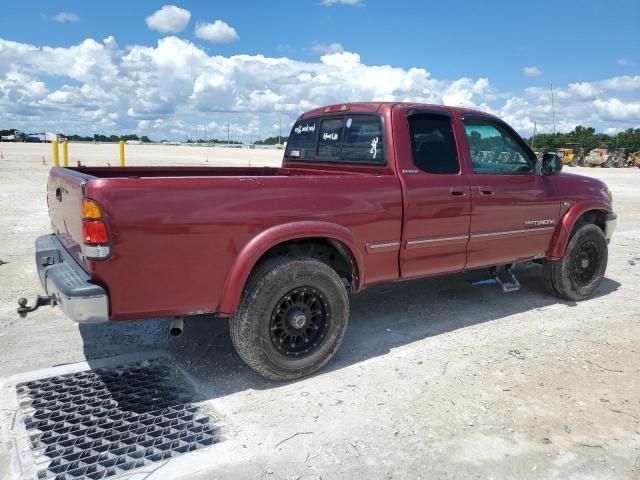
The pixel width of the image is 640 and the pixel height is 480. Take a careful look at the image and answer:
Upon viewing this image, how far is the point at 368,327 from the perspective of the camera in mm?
4938

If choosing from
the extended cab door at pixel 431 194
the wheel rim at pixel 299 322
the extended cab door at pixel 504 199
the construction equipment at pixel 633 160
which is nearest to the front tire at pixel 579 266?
the extended cab door at pixel 504 199

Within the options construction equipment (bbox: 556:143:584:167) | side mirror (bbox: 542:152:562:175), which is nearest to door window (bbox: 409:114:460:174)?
side mirror (bbox: 542:152:562:175)

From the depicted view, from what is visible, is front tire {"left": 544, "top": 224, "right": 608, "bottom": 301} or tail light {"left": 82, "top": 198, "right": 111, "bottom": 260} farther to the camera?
front tire {"left": 544, "top": 224, "right": 608, "bottom": 301}

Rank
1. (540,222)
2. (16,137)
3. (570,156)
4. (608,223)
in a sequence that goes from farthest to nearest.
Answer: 1. (16,137)
2. (570,156)
3. (608,223)
4. (540,222)

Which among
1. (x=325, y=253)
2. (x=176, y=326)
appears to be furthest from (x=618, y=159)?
(x=176, y=326)

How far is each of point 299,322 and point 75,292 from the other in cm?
149

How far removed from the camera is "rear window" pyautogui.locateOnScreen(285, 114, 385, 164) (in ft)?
14.7

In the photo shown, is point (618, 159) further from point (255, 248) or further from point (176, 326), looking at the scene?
point (176, 326)

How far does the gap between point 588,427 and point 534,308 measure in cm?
245

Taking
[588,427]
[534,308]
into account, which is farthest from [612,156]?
[588,427]

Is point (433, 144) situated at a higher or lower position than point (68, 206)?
higher

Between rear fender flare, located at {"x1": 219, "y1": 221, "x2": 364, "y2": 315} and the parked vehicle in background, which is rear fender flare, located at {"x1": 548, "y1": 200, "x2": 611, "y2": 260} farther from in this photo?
the parked vehicle in background

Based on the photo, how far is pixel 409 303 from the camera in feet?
18.5

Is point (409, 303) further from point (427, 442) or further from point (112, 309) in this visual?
point (112, 309)
